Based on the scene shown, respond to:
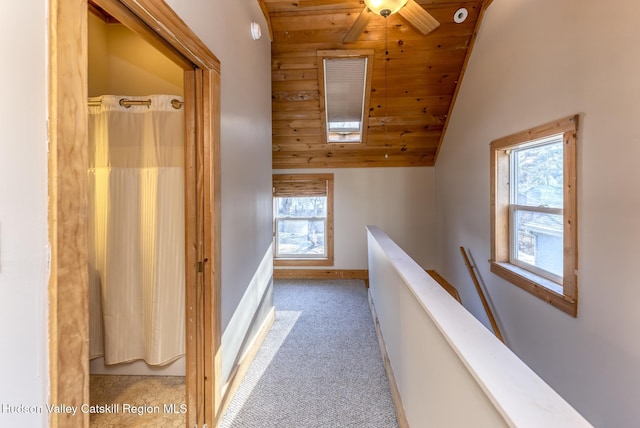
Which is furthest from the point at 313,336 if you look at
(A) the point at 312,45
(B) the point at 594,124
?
(A) the point at 312,45

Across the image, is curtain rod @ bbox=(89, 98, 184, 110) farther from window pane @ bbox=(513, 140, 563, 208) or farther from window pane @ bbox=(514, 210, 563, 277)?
window pane @ bbox=(514, 210, 563, 277)

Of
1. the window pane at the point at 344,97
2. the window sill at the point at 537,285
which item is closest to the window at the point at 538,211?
the window sill at the point at 537,285

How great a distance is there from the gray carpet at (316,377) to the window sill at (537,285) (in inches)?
49.5

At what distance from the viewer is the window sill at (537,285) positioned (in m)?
1.76

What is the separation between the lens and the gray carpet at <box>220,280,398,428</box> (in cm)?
165

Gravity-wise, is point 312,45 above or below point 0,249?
above

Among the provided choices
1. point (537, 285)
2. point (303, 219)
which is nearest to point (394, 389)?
point (537, 285)

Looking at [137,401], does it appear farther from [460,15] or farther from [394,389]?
[460,15]

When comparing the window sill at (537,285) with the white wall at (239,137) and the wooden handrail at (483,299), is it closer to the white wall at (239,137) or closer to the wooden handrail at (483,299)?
the wooden handrail at (483,299)

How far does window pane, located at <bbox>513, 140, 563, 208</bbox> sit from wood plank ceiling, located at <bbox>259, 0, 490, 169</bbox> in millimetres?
1400

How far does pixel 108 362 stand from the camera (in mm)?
1997

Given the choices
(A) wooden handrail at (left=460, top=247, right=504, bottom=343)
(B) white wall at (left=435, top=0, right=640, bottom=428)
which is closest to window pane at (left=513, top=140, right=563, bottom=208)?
(B) white wall at (left=435, top=0, right=640, bottom=428)

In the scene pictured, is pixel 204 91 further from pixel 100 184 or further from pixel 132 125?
pixel 100 184

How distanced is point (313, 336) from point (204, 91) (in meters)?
2.20
